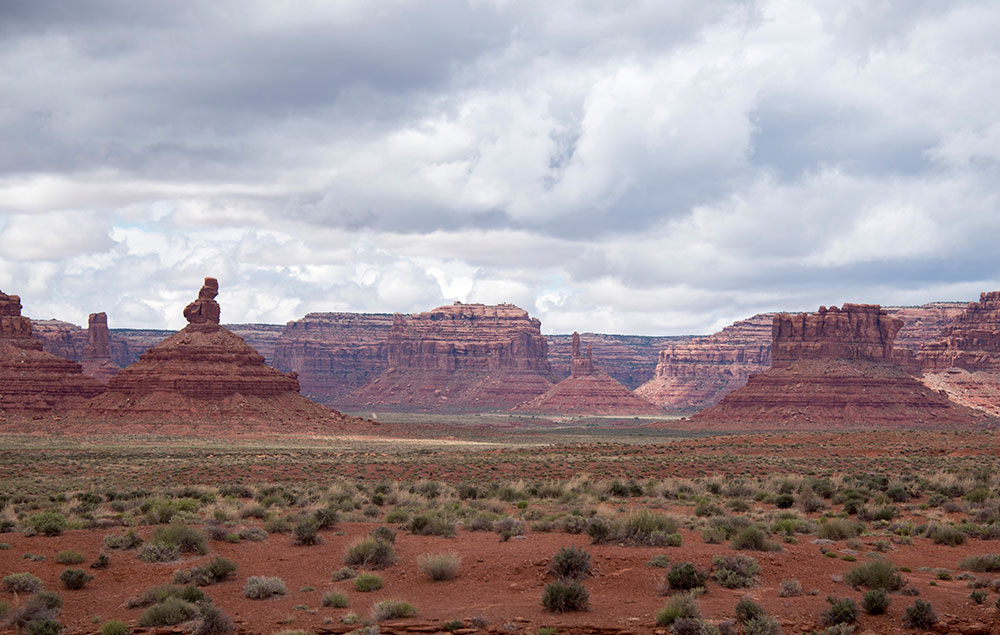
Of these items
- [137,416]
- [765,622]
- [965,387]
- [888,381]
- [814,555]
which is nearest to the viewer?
[765,622]

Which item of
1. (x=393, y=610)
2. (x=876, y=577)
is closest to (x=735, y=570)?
(x=876, y=577)

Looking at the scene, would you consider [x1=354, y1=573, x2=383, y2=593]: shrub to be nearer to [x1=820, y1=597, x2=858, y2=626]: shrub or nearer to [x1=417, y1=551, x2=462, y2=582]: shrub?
[x1=417, y1=551, x2=462, y2=582]: shrub

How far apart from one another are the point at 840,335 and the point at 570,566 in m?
143

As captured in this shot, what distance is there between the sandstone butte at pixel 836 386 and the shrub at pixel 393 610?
12465 centimetres

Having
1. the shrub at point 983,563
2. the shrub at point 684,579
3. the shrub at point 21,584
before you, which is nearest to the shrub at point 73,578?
the shrub at point 21,584

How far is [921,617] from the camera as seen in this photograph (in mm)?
17578

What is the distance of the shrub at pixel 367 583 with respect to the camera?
797 inches

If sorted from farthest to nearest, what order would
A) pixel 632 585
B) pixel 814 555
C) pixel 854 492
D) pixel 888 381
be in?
pixel 888 381, pixel 854 492, pixel 814 555, pixel 632 585

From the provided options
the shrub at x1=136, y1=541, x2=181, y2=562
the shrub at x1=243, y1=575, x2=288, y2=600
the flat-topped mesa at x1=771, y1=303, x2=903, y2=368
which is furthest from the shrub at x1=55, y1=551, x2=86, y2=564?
the flat-topped mesa at x1=771, y1=303, x2=903, y2=368

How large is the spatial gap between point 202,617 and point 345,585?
3.54 meters

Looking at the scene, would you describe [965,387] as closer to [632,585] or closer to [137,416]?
[137,416]

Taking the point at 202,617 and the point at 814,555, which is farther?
the point at 814,555

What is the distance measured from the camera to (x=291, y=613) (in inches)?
738

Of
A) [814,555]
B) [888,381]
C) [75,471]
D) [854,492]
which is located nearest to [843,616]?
[814,555]
